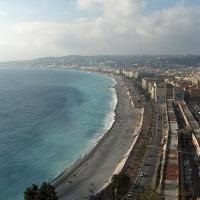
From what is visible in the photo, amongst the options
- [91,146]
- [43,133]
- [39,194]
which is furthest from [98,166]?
[39,194]

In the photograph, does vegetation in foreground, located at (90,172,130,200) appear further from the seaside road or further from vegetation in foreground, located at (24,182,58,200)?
vegetation in foreground, located at (24,182,58,200)

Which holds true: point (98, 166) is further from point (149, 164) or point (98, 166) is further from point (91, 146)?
point (91, 146)

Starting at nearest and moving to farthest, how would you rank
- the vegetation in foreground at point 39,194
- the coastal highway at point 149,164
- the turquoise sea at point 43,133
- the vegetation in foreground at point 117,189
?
the vegetation in foreground at point 39,194 → the vegetation in foreground at point 117,189 → the coastal highway at point 149,164 → the turquoise sea at point 43,133

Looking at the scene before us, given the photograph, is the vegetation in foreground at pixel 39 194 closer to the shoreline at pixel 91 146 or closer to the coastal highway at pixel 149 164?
the coastal highway at pixel 149 164

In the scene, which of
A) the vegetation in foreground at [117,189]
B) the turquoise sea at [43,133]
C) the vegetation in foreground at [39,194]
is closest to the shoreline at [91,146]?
the turquoise sea at [43,133]

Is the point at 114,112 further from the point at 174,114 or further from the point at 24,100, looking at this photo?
the point at 24,100

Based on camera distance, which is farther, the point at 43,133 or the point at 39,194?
the point at 43,133

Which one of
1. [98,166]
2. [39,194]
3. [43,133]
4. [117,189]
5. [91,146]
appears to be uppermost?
[39,194]

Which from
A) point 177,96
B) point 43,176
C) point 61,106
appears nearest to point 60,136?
point 43,176

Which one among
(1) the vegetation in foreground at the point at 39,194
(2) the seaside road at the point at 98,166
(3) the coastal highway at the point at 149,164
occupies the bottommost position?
(2) the seaside road at the point at 98,166
